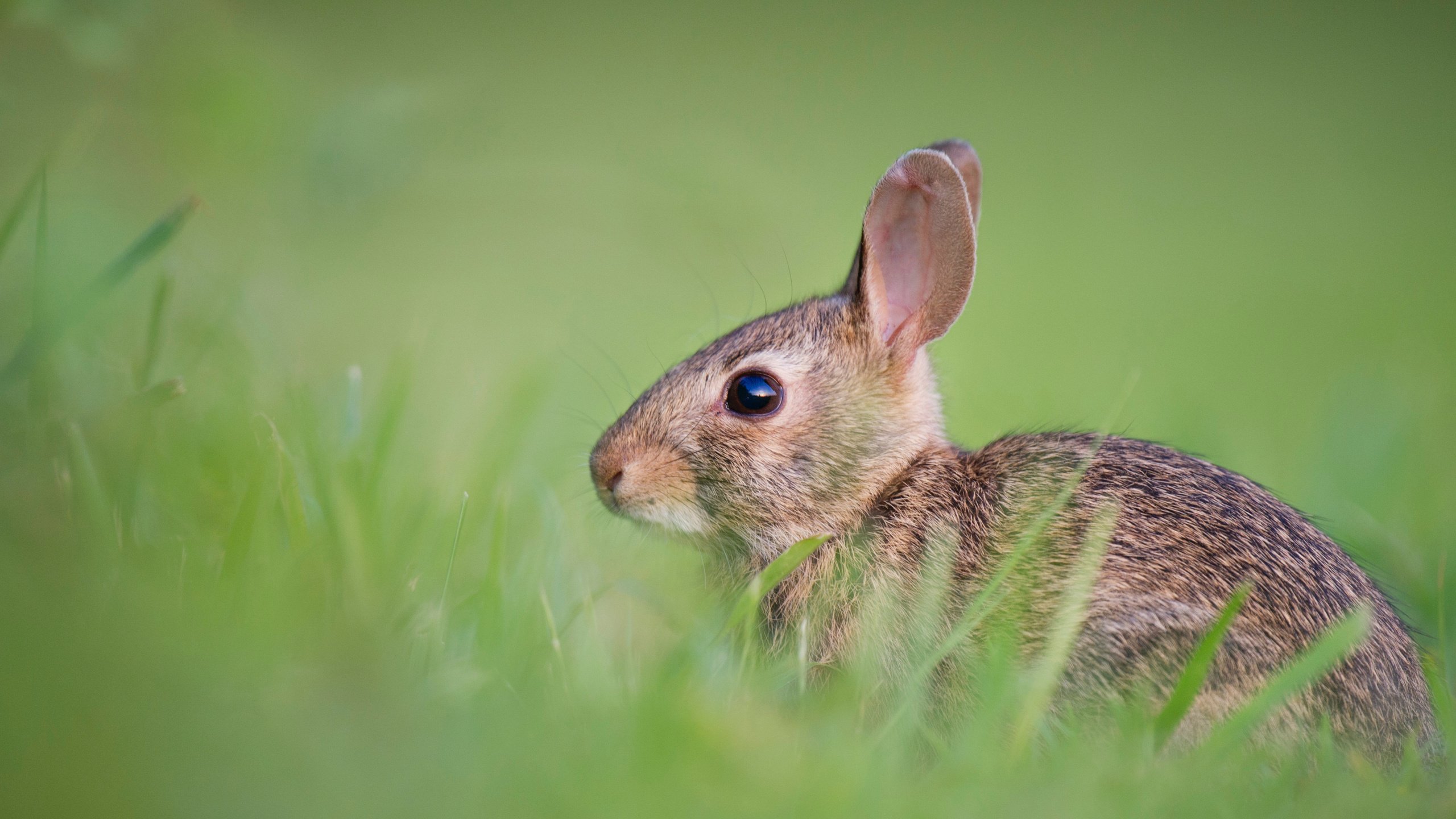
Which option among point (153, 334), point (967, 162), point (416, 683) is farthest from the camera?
point (967, 162)

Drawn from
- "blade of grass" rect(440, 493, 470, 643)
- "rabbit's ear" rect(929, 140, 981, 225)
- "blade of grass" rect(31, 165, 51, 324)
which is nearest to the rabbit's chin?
"blade of grass" rect(440, 493, 470, 643)

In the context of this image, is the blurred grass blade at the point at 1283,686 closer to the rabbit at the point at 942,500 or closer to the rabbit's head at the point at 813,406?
the rabbit at the point at 942,500

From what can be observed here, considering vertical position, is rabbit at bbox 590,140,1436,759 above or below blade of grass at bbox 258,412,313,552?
above

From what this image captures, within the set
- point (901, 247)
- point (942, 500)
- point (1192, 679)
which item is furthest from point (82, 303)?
point (1192, 679)

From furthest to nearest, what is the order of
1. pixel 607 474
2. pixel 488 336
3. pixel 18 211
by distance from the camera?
pixel 488 336
pixel 607 474
pixel 18 211

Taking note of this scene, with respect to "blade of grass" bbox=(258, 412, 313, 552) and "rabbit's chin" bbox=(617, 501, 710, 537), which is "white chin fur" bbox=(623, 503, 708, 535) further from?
"blade of grass" bbox=(258, 412, 313, 552)

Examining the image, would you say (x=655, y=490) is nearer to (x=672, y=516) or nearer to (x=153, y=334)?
(x=672, y=516)
